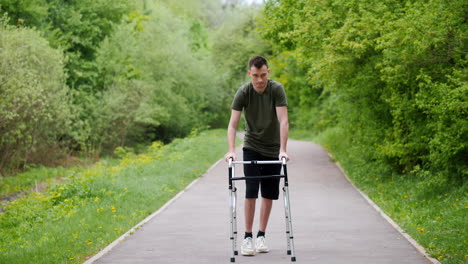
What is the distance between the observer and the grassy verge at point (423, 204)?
8.51 m

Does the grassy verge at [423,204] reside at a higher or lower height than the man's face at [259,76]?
lower

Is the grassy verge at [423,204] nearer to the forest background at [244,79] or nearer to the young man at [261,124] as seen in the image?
the forest background at [244,79]

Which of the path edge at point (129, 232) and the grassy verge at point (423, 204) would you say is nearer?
the path edge at point (129, 232)

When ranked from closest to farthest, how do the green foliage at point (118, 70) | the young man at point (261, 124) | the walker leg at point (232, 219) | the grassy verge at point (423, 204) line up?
the walker leg at point (232, 219), the young man at point (261, 124), the grassy verge at point (423, 204), the green foliage at point (118, 70)

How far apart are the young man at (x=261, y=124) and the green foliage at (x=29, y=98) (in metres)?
16.2

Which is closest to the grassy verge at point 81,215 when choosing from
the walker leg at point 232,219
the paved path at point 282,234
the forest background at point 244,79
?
the paved path at point 282,234

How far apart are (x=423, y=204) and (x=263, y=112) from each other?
5900mm

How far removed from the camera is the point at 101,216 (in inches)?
458

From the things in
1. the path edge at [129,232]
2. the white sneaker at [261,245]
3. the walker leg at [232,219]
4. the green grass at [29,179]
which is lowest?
the green grass at [29,179]

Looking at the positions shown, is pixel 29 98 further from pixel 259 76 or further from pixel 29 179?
pixel 259 76

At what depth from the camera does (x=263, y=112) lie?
767 centimetres

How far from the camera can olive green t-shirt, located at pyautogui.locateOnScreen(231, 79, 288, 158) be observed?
25.1 ft

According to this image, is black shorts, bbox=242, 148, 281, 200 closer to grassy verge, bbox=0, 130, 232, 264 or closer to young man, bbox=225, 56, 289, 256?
young man, bbox=225, 56, 289, 256

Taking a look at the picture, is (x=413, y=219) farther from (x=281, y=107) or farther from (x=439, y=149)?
(x=281, y=107)
